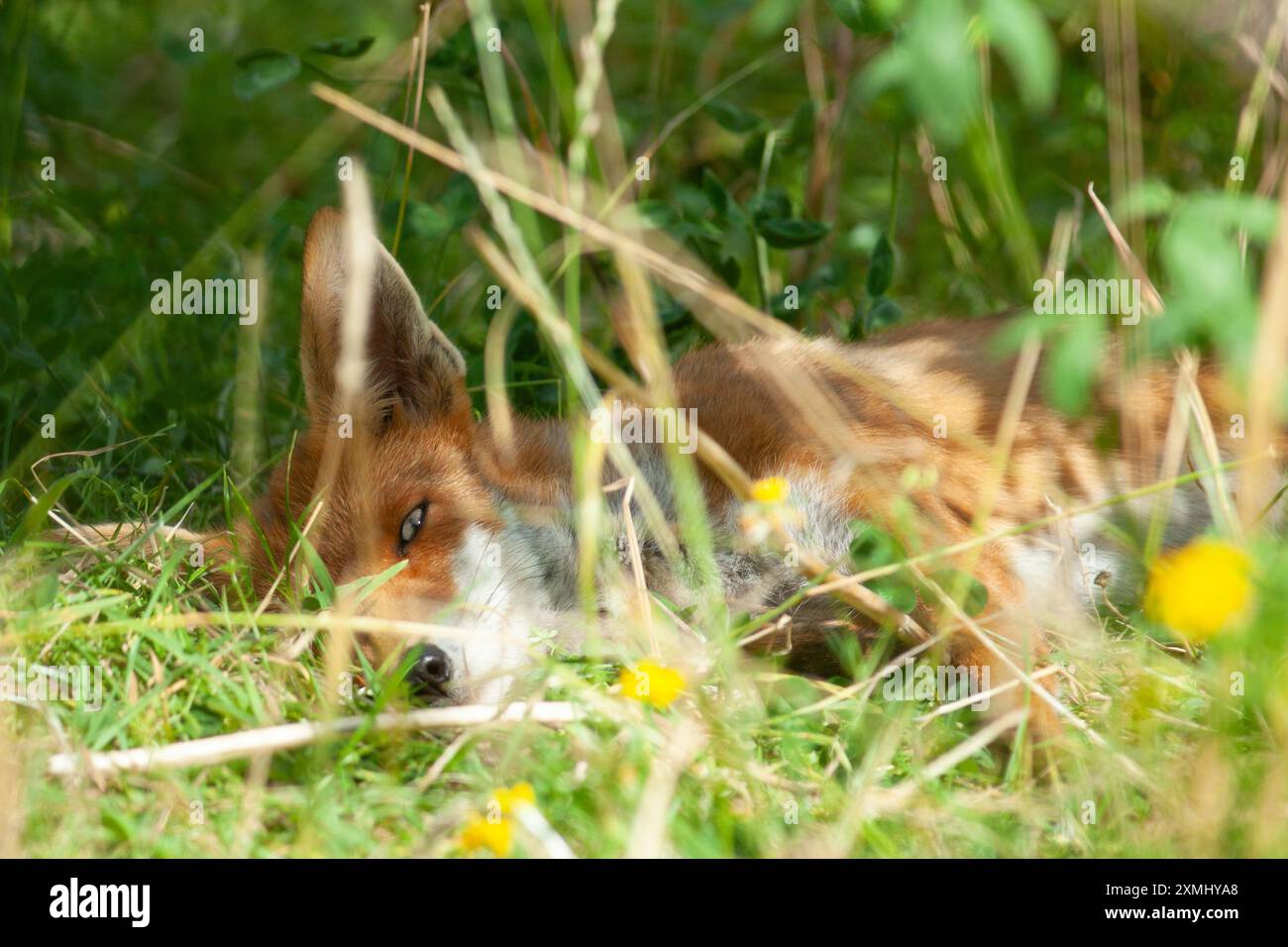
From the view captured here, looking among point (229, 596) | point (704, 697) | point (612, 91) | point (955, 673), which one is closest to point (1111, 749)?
point (955, 673)

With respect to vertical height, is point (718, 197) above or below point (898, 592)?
above

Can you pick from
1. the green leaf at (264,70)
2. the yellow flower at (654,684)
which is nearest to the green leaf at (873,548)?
the yellow flower at (654,684)

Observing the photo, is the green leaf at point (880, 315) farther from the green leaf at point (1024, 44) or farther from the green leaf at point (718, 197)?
the green leaf at point (1024, 44)

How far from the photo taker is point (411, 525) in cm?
350

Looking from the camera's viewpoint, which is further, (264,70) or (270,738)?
(264,70)

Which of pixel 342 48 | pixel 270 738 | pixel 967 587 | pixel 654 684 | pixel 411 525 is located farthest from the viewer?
pixel 342 48

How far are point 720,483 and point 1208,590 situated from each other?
1658mm

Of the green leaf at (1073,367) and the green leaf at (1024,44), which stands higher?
the green leaf at (1024,44)

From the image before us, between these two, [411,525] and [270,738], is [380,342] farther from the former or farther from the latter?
[270,738]

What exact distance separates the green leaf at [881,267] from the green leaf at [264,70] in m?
2.08

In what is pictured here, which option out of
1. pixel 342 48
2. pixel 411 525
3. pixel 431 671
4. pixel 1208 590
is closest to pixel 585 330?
pixel 342 48

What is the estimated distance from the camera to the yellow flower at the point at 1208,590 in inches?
84.0

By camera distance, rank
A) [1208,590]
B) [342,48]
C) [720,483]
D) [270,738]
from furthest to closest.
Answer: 1. [342,48]
2. [720,483]
3. [270,738]
4. [1208,590]

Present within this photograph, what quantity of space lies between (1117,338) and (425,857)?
293 cm
